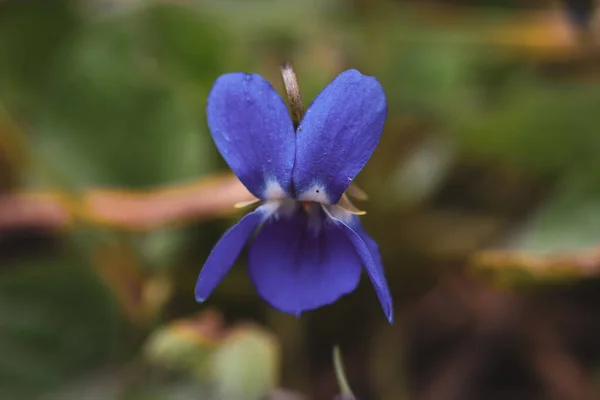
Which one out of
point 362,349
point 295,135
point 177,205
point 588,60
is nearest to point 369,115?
point 295,135

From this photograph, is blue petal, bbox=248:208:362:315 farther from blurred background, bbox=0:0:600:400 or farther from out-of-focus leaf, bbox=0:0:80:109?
out-of-focus leaf, bbox=0:0:80:109

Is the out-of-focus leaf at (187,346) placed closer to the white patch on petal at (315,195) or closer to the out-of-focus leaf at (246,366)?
the out-of-focus leaf at (246,366)

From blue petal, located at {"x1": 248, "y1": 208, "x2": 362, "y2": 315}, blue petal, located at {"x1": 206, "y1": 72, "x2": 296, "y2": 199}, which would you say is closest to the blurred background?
blue petal, located at {"x1": 248, "y1": 208, "x2": 362, "y2": 315}

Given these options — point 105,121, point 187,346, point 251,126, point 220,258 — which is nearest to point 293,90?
point 251,126

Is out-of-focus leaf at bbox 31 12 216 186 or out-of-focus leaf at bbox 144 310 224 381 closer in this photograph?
out-of-focus leaf at bbox 144 310 224 381

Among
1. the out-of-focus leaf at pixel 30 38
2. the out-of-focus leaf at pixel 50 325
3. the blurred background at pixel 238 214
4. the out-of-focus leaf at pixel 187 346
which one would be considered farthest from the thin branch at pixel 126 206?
the out-of-focus leaf at pixel 30 38

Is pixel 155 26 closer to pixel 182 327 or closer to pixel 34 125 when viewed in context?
pixel 34 125
